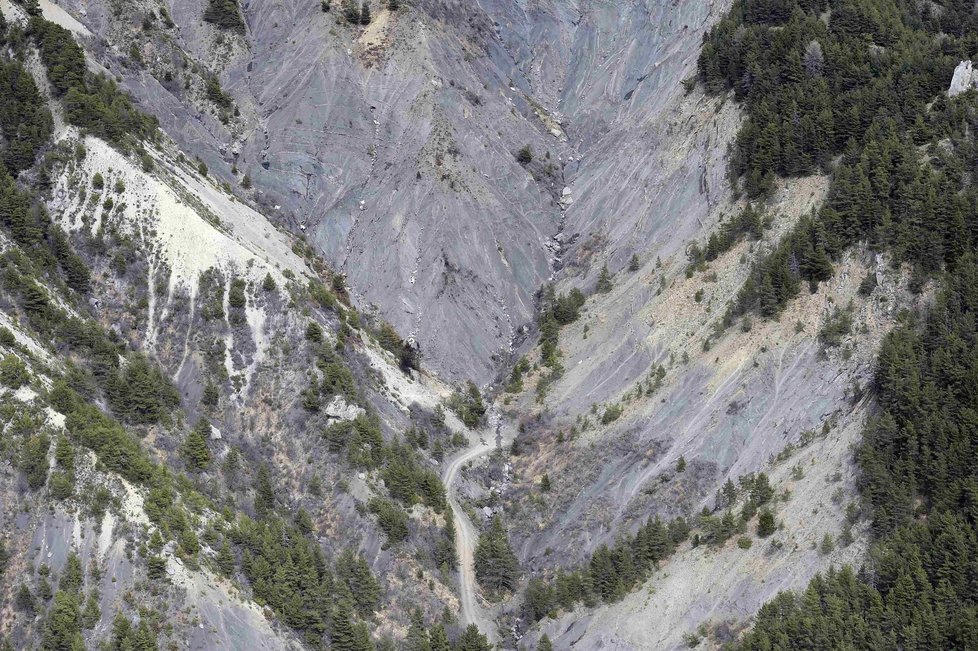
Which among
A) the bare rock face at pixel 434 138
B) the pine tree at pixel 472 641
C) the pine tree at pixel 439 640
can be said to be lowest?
the pine tree at pixel 439 640

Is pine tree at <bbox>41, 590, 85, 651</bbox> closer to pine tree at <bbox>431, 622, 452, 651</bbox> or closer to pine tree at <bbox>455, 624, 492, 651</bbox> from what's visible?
pine tree at <bbox>431, 622, 452, 651</bbox>

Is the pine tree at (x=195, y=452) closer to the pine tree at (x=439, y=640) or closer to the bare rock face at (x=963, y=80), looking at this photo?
the pine tree at (x=439, y=640)

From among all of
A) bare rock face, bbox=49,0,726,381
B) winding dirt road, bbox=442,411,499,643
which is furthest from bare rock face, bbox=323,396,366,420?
bare rock face, bbox=49,0,726,381

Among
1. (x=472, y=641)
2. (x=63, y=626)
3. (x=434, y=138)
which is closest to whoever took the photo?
(x=63, y=626)

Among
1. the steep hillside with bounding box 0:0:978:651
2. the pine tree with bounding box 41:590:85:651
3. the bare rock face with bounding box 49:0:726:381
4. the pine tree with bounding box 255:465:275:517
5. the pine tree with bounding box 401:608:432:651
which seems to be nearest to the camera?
the pine tree with bounding box 41:590:85:651

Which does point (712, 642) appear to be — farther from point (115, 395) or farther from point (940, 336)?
point (115, 395)

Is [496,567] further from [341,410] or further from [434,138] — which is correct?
[434,138]

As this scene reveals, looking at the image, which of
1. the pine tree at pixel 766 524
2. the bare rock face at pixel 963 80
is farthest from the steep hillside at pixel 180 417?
the bare rock face at pixel 963 80

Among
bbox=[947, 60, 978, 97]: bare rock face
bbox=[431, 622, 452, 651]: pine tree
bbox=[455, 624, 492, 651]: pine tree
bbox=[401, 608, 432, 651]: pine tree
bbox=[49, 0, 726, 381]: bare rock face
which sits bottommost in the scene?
bbox=[401, 608, 432, 651]: pine tree

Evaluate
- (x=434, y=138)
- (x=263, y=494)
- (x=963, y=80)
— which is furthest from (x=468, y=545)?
(x=963, y=80)

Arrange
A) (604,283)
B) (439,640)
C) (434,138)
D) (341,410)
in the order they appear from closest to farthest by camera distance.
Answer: (439,640) < (341,410) < (604,283) < (434,138)
